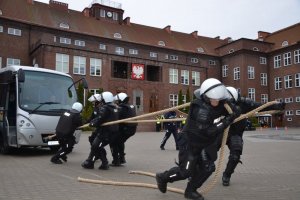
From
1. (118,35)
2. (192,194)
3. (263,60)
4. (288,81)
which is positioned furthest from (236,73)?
(192,194)

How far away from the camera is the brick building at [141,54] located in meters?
48.4

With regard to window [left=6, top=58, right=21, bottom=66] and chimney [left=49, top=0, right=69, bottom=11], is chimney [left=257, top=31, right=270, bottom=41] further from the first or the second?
window [left=6, top=58, right=21, bottom=66]

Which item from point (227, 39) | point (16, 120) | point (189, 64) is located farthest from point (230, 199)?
point (227, 39)

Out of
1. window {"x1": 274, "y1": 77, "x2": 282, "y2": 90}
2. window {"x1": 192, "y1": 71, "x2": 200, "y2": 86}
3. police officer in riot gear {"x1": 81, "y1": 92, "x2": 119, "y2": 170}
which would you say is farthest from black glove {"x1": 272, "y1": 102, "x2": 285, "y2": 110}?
window {"x1": 274, "y1": 77, "x2": 282, "y2": 90}

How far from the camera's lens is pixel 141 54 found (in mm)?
58281

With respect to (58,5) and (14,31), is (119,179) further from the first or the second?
(58,5)

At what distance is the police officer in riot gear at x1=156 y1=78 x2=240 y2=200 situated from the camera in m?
5.86

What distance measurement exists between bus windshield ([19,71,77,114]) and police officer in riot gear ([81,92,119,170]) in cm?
410

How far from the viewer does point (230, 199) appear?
6453mm

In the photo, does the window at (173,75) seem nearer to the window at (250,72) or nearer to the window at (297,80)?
the window at (250,72)

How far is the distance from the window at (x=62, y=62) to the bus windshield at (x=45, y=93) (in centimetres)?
3208

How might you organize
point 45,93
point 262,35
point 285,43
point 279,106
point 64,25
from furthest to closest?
point 262,35, point 285,43, point 64,25, point 45,93, point 279,106

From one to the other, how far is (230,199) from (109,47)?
50.1 meters

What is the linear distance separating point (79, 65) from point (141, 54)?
13151mm
